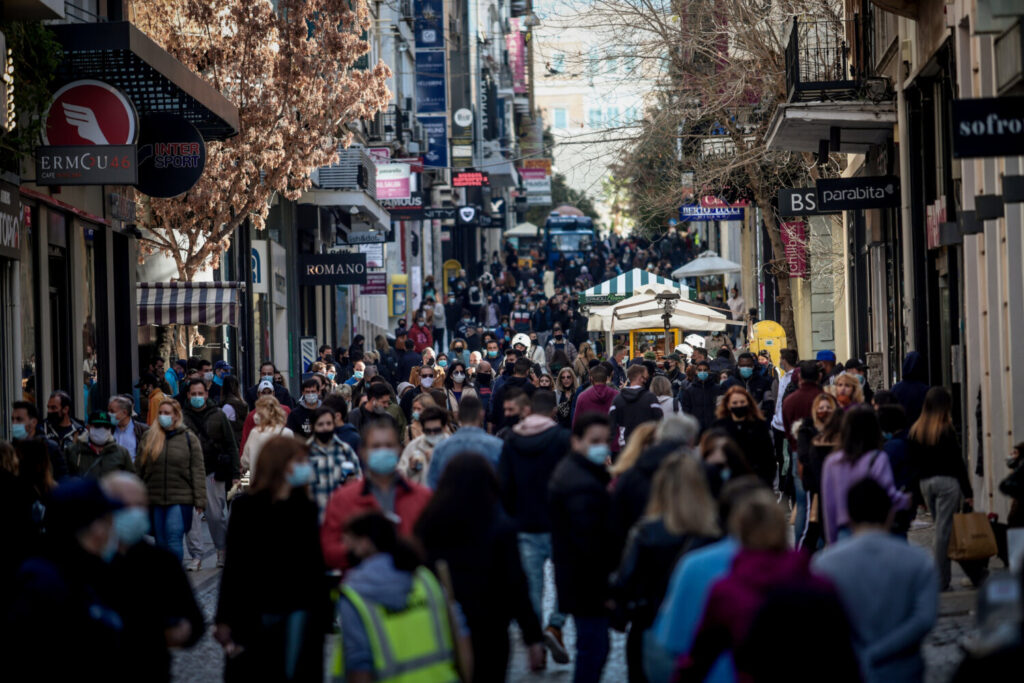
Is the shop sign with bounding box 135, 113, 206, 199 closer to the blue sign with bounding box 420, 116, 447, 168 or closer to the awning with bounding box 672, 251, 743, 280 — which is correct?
the awning with bounding box 672, 251, 743, 280

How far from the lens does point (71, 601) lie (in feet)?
20.2

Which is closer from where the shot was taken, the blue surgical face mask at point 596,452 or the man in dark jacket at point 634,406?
the blue surgical face mask at point 596,452

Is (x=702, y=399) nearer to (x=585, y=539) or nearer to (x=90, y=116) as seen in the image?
(x=90, y=116)

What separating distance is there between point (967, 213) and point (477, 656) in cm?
901

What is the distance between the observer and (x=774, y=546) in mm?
5859

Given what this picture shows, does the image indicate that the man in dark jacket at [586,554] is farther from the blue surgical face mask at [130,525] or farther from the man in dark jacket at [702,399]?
the man in dark jacket at [702,399]

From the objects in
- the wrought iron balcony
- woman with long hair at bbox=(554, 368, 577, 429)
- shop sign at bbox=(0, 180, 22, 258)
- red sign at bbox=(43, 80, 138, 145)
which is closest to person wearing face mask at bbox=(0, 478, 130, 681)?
shop sign at bbox=(0, 180, 22, 258)

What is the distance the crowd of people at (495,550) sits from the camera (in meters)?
6.03

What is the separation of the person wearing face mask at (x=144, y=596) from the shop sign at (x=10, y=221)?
11.2 m

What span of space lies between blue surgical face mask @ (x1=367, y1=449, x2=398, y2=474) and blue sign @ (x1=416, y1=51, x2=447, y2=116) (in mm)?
50730

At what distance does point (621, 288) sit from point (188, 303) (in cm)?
Result: 1193

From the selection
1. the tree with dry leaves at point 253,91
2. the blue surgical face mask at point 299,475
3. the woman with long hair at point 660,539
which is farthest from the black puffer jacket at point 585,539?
the tree with dry leaves at point 253,91

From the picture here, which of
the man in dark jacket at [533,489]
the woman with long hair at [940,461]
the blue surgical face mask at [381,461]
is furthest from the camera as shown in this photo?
the woman with long hair at [940,461]

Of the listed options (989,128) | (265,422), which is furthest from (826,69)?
(989,128)
